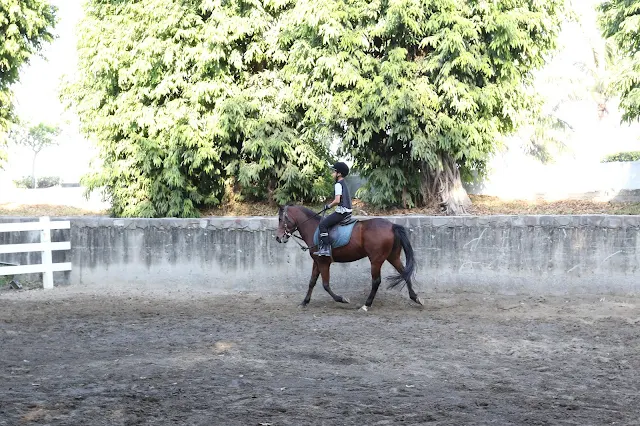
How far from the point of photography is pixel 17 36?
2330 cm

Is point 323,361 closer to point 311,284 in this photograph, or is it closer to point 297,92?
point 311,284

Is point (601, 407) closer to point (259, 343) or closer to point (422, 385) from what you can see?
point (422, 385)

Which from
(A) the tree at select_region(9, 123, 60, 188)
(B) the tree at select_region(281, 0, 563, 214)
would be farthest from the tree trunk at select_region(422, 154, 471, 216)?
(A) the tree at select_region(9, 123, 60, 188)

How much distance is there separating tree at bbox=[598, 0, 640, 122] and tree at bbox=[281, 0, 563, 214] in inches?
80.4

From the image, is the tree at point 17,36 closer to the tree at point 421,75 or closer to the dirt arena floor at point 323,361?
the tree at point 421,75

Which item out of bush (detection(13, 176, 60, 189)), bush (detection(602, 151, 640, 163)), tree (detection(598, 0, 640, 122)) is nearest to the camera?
tree (detection(598, 0, 640, 122))

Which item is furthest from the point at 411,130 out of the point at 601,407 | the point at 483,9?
the point at 601,407

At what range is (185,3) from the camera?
61.6ft

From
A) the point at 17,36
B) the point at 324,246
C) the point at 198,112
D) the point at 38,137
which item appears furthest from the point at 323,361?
the point at 38,137

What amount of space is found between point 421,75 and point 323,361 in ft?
33.0

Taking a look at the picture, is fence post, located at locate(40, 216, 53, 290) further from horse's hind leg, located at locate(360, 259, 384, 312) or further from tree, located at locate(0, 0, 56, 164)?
tree, located at locate(0, 0, 56, 164)

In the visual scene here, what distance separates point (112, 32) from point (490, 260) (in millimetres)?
12866

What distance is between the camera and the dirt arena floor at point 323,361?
5.91 m

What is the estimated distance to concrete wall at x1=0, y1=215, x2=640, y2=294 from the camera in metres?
12.1
